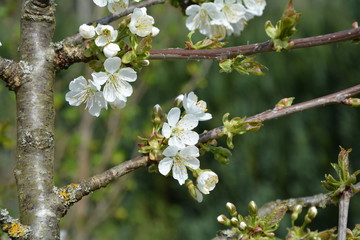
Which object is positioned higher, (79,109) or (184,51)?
(79,109)

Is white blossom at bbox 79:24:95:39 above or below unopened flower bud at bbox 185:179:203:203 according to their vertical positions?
above

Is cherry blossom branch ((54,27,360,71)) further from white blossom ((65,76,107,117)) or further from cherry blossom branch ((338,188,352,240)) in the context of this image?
cherry blossom branch ((338,188,352,240))

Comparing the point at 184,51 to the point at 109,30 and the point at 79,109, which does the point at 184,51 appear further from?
the point at 79,109

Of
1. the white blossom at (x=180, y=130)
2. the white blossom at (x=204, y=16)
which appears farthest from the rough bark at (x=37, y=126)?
the white blossom at (x=204, y=16)

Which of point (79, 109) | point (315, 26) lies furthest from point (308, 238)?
point (315, 26)

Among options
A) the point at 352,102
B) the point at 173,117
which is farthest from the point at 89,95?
the point at 352,102

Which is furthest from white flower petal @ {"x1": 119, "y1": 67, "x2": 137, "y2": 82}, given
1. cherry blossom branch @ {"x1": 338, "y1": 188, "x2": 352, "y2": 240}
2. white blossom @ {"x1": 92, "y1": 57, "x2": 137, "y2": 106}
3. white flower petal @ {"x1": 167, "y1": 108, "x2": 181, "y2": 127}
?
cherry blossom branch @ {"x1": 338, "y1": 188, "x2": 352, "y2": 240}

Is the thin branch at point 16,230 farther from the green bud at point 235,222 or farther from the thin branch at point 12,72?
the green bud at point 235,222
